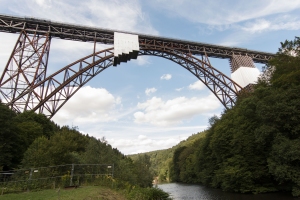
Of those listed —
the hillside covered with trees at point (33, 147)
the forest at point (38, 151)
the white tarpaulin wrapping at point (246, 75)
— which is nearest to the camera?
the forest at point (38, 151)

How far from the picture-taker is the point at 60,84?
76.4 feet

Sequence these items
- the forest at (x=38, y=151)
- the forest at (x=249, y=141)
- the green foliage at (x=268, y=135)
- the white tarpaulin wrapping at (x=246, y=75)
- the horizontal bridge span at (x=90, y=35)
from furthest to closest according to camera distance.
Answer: the white tarpaulin wrapping at (x=246, y=75)
the horizontal bridge span at (x=90, y=35)
the green foliage at (x=268, y=135)
the forest at (x=249, y=141)
the forest at (x=38, y=151)

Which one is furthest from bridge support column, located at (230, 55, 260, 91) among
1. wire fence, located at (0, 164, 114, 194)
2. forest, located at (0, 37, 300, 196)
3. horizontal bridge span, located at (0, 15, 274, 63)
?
wire fence, located at (0, 164, 114, 194)

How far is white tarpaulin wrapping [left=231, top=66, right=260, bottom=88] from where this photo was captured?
30.3 meters

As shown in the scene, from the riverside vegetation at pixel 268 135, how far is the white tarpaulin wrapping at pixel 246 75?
7.60 ft

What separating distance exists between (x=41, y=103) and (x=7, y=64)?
5279 mm

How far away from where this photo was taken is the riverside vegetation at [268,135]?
18.5 m

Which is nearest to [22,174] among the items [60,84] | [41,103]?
[41,103]

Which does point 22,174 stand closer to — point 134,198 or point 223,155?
point 134,198

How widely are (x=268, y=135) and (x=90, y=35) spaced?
843 inches

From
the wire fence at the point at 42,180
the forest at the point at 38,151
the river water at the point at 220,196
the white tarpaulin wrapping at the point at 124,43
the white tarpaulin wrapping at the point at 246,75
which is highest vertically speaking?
the white tarpaulin wrapping at the point at 124,43

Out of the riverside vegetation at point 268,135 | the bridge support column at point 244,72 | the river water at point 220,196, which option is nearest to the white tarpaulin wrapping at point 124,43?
the riverside vegetation at point 268,135

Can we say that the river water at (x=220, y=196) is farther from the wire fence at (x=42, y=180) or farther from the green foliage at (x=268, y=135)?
the wire fence at (x=42, y=180)

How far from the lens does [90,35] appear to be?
26.2m
